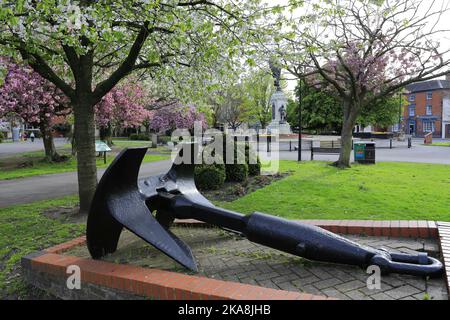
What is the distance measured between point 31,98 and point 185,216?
14198 mm

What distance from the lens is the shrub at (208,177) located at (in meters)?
9.62

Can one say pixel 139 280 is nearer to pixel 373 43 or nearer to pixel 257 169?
pixel 257 169

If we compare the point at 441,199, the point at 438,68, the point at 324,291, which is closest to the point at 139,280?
the point at 324,291

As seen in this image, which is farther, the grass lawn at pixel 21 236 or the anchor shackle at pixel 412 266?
the grass lawn at pixel 21 236

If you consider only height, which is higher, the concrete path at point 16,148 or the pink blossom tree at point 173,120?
the pink blossom tree at point 173,120

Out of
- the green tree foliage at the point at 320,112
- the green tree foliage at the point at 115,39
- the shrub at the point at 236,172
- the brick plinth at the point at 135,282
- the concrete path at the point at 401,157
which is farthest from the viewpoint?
the green tree foliage at the point at 320,112

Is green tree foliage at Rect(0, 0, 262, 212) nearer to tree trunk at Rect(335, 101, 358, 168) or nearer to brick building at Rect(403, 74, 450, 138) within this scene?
tree trunk at Rect(335, 101, 358, 168)

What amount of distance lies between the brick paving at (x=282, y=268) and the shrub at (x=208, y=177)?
14.2ft

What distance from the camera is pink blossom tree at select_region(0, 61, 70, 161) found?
50.0 feet

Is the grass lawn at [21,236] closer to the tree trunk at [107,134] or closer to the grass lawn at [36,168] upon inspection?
the grass lawn at [36,168]

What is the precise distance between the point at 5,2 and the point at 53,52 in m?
2.32

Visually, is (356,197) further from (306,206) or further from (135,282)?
(135,282)

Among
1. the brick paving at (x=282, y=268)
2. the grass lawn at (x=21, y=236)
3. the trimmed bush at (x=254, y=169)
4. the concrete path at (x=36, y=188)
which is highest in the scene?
the trimmed bush at (x=254, y=169)

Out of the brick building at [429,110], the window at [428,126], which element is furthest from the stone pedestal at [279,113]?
the window at [428,126]
